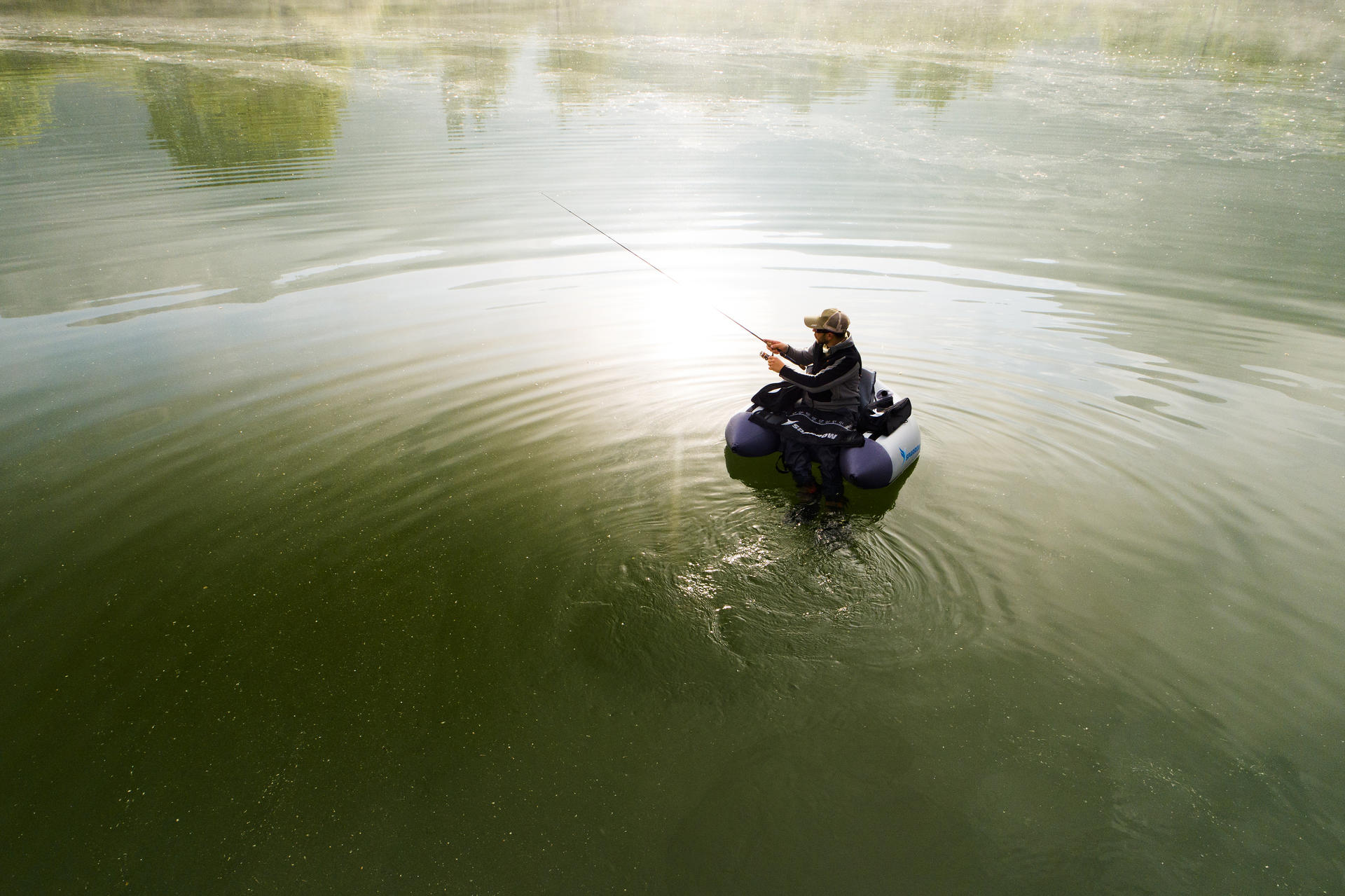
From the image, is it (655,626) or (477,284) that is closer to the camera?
(655,626)

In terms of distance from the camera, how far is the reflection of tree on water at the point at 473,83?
22188 mm

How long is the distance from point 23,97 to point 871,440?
86.5 ft

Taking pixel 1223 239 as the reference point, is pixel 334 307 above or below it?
below

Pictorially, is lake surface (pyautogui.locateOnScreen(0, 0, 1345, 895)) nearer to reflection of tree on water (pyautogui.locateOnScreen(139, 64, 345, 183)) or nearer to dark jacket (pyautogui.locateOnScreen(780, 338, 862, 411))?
dark jacket (pyautogui.locateOnScreen(780, 338, 862, 411))

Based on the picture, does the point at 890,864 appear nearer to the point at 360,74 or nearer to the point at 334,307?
the point at 334,307

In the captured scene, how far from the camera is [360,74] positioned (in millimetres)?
27797

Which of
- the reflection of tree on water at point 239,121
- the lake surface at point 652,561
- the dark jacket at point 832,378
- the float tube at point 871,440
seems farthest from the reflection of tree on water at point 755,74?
the dark jacket at point 832,378

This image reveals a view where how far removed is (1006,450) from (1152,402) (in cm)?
190

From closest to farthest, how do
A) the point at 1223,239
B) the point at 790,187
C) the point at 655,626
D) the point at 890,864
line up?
the point at 890,864 → the point at 655,626 → the point at 1223,239 → the point at 790,187

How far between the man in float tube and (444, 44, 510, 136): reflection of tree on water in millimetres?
17894

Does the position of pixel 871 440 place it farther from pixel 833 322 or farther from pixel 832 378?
pixel 833 322

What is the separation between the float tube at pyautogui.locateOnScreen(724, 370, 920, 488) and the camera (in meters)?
5.48

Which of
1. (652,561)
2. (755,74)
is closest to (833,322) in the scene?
(652,561)

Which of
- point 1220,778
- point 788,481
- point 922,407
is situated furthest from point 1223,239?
point 1220,778
